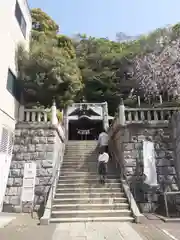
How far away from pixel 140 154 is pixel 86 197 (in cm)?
311

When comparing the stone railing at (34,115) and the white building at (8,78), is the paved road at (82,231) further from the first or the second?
the stone railing at (34,115)

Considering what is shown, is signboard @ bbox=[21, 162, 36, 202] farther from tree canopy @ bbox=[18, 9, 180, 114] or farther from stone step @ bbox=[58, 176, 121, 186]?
tree canopy @ bbox=[18, 9, 180, 114]

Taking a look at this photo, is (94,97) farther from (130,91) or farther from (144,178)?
(144,178)

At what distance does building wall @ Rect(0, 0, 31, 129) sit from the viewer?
8898 millimetres

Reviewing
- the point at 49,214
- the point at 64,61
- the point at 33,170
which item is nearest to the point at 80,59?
the point at 64,61

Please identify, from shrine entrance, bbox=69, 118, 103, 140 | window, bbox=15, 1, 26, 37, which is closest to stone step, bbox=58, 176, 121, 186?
window, bbox=15, 1, 26, 37

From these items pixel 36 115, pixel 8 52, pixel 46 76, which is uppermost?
pixel 8 52

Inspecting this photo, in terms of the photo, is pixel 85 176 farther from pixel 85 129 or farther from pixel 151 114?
pixel 85 129

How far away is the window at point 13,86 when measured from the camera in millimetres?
9750

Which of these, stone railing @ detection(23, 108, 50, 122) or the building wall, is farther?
stone railing @ detection(23, 108, 50, 122)

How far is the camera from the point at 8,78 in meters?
9.66

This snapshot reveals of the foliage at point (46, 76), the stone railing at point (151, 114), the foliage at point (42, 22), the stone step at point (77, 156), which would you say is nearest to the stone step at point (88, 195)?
the stone railing at point (151, 114)

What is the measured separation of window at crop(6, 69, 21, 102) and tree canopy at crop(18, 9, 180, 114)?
0.38 m

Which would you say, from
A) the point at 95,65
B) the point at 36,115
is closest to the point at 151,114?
the point at 36,115
